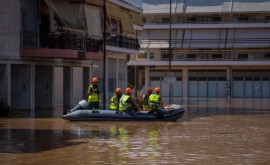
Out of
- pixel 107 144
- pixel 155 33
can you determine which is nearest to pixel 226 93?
pixel 155 33

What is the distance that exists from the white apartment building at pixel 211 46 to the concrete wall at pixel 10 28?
42.6 m

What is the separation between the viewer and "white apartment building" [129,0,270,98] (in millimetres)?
77875

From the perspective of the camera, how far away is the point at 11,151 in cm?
1748

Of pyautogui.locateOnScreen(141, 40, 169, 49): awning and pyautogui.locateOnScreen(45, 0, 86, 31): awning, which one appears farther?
pyautogui.locateOnScreen(141, 40, 169, 49): awning

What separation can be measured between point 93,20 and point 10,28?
Answer: 8.66 meters

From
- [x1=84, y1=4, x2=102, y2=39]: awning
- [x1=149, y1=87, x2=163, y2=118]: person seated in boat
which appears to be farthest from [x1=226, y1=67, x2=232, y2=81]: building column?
[x1=149, y1=87, x2=163, y2=118]: person seated in boat

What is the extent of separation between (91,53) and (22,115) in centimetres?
948

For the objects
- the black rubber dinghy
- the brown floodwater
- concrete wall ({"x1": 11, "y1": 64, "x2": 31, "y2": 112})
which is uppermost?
concrete wall ({"x1": 11, "y1": 64, "x2": 31, "y2": 112})

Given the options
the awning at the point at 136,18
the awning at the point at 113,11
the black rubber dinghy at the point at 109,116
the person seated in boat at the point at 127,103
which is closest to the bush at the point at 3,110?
the black rubber dinghy at the point at 109,116

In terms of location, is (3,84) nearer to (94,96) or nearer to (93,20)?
(94,96)

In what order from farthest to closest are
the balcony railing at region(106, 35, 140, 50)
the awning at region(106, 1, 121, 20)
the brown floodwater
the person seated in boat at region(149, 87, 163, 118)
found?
the balcony railing at region(106, 35, 140, 50) < the awning at region(106, 1, 121, 20) < the person seated in boat at region(149, 87, 163, 118) < the brown floodwater

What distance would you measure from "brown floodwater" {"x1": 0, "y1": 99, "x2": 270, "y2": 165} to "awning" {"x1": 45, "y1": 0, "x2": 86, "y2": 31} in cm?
910

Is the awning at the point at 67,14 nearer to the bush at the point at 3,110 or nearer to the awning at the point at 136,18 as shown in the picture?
the bush at the point at 3,110

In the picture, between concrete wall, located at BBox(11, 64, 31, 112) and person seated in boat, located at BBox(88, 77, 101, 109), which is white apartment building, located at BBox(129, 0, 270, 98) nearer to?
concrete wall, located at BBox(11, 64, 31, 112)
